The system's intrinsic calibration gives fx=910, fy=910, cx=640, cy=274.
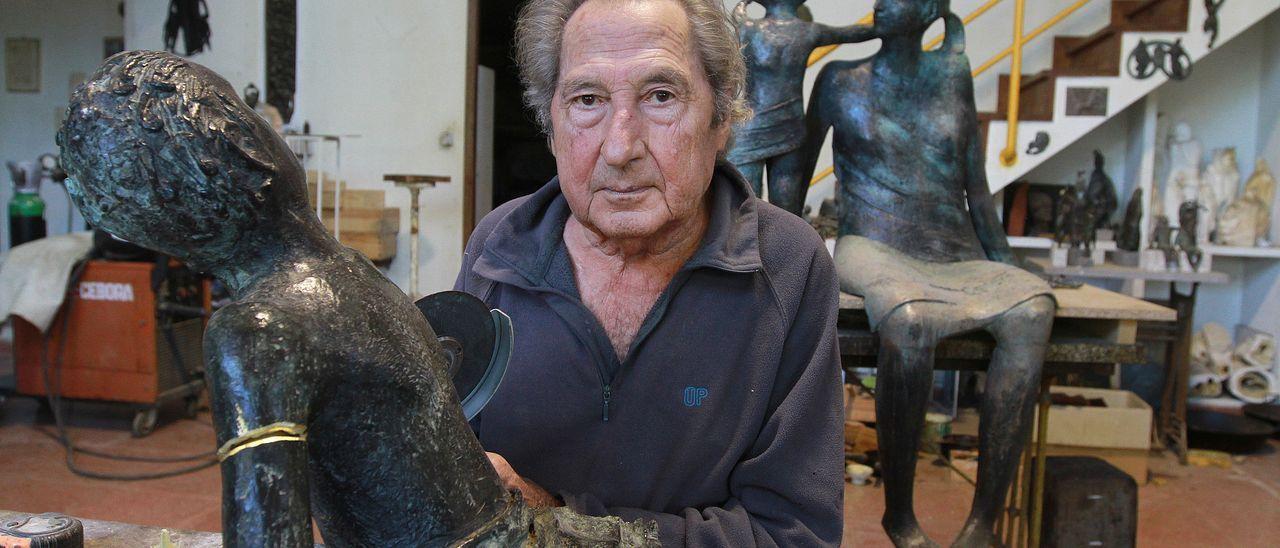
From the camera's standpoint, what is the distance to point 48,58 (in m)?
7.84

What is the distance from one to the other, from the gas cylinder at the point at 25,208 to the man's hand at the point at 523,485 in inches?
190

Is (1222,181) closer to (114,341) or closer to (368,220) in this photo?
(368,220)

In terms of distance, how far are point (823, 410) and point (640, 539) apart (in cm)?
39

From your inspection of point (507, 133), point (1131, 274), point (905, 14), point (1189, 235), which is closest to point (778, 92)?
point (905, 14)

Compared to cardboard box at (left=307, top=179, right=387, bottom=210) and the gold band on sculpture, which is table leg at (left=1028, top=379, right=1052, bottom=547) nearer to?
the gold band on sculpture

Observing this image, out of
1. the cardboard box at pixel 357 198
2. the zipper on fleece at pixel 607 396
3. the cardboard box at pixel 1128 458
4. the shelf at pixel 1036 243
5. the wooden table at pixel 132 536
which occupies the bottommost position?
the cardboard box at pixel 1128 458

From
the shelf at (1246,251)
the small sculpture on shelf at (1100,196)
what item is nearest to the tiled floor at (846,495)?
the shelf at (1246,251)

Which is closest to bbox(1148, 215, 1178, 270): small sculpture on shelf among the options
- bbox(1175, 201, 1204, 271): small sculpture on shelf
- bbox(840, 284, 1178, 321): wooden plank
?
bbox(1175, 201, 1204, 271): small sculpture on shelf

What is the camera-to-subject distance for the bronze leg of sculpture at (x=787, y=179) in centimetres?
308

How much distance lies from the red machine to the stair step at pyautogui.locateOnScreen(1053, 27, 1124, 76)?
4996mm

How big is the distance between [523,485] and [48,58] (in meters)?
8.49

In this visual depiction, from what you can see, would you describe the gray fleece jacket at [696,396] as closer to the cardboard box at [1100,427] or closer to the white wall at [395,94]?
the cardboard box at [1100,427]

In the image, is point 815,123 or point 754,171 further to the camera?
point 815,123

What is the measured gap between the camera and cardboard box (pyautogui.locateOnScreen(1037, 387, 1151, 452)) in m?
4.06
